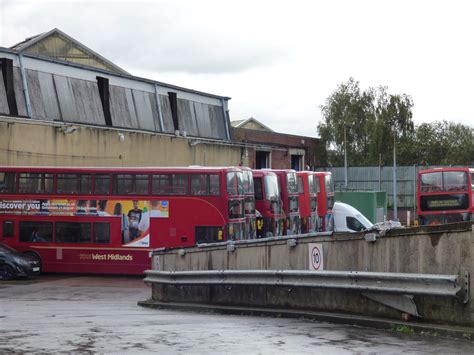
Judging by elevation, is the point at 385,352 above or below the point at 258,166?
below

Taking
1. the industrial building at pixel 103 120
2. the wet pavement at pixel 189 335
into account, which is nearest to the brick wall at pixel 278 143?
the industrial building at pixel 103 120

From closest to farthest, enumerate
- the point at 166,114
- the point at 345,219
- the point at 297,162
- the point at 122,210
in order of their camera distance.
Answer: the point at 122,210, the point at 345,219, the point at 166,114, the point at 297,162

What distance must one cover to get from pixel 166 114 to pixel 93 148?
1256 centimetres

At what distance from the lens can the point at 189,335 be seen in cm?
1120

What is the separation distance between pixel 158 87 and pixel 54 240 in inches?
969

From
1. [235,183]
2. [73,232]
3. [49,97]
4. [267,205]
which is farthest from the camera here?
[49,97]

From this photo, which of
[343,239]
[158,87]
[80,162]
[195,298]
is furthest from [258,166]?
[343,239]

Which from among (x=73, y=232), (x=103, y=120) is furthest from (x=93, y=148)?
(x=73, y=232)

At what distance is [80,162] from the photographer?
140 feet

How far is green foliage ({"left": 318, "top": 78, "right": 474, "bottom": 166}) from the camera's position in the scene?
91312mm

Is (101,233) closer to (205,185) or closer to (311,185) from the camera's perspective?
(205,185)

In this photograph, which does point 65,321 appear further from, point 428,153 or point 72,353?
point 428,153

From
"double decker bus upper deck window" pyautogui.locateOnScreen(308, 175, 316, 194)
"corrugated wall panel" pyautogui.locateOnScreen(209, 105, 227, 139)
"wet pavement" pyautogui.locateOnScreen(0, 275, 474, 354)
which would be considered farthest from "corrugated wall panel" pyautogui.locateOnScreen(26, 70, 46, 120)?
"wet pavement" pyautogui.locateOnScreen(0, 275, 474, 354)

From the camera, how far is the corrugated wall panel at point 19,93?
41344 mm
